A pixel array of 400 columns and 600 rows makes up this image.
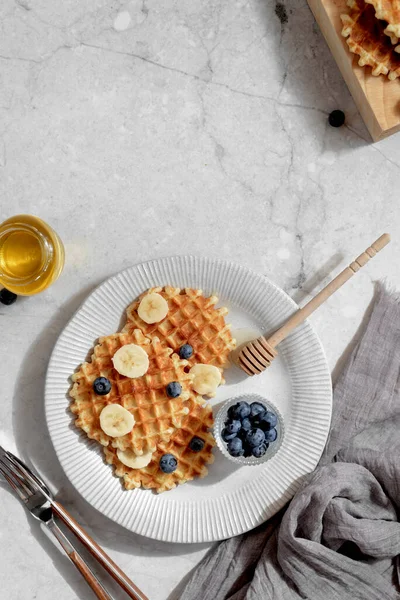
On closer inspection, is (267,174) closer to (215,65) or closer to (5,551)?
(215,65)

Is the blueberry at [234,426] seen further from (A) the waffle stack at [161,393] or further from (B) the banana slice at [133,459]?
(B) the banana slice at [133,459]

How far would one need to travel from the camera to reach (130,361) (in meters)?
1.75

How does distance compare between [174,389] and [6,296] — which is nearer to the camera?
[174,389]

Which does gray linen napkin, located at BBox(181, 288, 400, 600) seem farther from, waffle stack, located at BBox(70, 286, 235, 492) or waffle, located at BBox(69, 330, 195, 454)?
waffle, located at BBox(69, 330, 195, 454)

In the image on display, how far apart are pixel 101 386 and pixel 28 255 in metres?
0.39

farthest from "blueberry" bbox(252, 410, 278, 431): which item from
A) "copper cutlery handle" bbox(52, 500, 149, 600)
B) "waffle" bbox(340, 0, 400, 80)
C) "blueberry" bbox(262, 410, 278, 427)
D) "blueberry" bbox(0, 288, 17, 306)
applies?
"waffle" bbox(340, 0, 400, 80)

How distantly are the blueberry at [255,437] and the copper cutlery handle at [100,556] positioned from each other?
1.70ft

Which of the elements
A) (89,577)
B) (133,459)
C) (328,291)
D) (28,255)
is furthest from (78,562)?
(328,291)

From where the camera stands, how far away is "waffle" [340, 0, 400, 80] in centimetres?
171

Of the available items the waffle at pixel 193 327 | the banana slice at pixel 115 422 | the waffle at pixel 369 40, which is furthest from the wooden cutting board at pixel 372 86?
the banana slice at pixel 115 422

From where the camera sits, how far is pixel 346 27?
171 cm

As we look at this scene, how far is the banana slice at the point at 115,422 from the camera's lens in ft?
5.72

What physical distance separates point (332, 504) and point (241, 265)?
65 cm

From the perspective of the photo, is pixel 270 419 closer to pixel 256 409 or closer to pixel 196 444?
pixel 256 409
